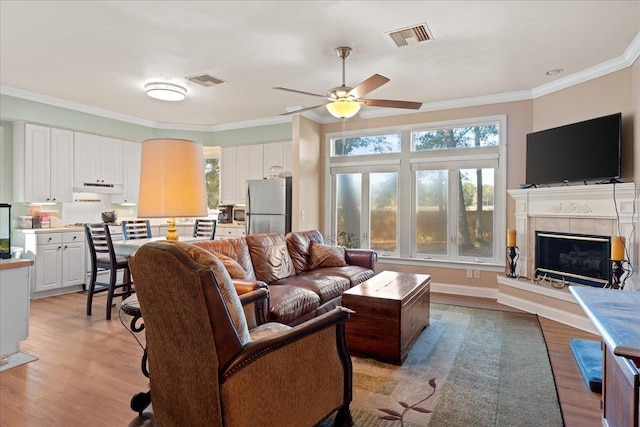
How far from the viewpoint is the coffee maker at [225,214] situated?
22.5ft

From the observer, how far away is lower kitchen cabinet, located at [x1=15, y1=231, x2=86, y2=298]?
4863mm

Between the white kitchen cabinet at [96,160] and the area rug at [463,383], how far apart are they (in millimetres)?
4960

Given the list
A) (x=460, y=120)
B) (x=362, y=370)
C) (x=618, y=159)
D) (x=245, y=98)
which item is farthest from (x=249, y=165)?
(x=618, y=159)

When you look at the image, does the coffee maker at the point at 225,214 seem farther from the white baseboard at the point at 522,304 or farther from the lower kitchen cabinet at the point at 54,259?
the white baseboard at the point at 522,304

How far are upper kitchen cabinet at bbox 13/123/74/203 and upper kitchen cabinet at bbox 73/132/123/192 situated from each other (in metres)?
0.10

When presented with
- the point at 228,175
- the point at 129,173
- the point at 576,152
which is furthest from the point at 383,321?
the point at 129,173

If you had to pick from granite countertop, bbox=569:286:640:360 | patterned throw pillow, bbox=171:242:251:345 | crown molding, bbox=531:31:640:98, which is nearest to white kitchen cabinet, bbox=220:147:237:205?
crown molding, bbox=531:31:640:98

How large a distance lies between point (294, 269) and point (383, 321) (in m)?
1.49

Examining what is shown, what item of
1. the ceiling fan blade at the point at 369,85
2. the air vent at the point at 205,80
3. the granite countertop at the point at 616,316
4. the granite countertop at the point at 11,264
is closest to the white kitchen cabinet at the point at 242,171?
the air vent at the point at 205,80

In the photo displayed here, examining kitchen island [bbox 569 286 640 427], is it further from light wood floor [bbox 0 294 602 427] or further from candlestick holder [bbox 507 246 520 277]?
candlestick holder [bbox 507 246 520 277]

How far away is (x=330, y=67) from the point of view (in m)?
4.04

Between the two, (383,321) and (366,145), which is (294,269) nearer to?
(383,321)

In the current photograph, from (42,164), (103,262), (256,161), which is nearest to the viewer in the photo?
(103,262)

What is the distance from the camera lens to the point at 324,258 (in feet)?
14.5
